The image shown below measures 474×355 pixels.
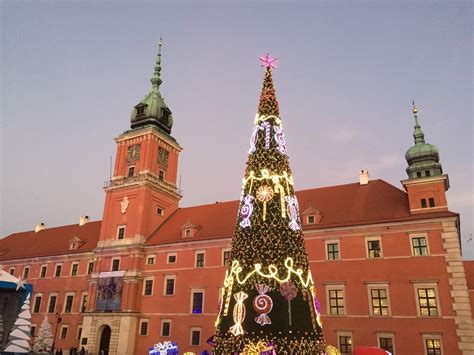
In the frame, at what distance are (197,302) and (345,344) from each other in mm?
10578

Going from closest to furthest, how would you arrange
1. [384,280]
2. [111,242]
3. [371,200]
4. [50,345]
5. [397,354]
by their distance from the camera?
[397,354] < [384,280] < [371,200] < [50,345] < [111,242]

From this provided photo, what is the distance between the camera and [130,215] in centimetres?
3316

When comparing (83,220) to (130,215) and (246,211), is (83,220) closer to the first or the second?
(130,215)

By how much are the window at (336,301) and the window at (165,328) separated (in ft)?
39.3

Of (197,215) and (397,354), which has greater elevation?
(197,215)

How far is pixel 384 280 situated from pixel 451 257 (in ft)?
11.7

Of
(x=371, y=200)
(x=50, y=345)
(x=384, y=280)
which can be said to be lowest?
(x=50, y=345)

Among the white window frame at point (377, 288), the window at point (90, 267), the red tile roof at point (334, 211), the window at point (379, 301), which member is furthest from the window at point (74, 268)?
the window at point (379, 301)

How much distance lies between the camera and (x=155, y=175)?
113 feet

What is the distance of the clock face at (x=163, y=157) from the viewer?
117ft

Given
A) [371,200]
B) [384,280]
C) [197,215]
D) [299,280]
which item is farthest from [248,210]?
[197,215]

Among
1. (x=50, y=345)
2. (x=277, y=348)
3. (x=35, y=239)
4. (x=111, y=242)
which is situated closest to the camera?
(x=277, y=348)

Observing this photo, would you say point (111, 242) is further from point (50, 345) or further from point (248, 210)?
point (248, 210)

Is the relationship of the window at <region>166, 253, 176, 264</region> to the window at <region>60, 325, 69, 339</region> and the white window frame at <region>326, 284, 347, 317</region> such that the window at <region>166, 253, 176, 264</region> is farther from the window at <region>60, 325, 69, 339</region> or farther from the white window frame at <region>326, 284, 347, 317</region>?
the white window frame at <region>326, 284, 347, 317</region>
